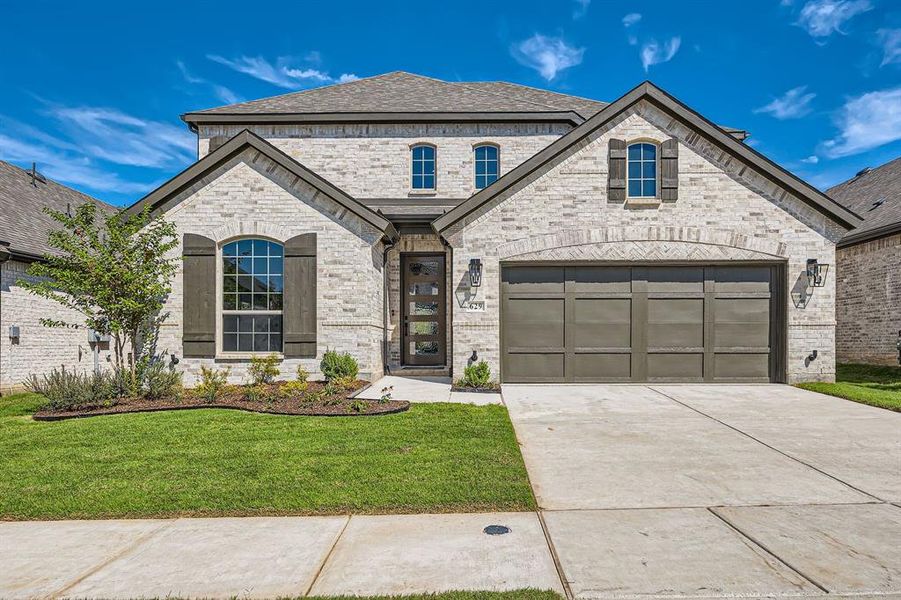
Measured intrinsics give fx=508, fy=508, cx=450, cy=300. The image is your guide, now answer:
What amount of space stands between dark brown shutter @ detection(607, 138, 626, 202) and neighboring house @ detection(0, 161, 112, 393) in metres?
12.2

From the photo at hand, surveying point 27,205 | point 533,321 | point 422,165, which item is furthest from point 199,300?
point 422,165

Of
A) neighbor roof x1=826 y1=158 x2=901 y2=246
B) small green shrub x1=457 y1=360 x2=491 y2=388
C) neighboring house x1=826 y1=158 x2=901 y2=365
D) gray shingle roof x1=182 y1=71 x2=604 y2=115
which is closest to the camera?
small green shrub x1=457 y1=360 x2=491 y2=388

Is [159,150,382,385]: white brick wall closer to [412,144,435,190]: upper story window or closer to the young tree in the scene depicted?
the young tree

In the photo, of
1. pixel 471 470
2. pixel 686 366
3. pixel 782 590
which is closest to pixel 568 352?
pixel 686 366

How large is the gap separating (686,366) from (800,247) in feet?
11.3

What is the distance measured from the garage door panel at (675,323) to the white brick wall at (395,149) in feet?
21.4

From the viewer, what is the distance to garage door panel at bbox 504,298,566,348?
1110 cm

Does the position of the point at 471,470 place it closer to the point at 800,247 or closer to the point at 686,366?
the point at 686,366

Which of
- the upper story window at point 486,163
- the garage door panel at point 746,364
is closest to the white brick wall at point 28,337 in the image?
the upper story window at point 486,163

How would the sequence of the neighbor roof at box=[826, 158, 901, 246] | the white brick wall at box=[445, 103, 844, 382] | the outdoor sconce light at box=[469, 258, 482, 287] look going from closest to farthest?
the white brick wall at box=[445, 103, 844, 382] → the outdoor sconce light at box=[469, 258, 482, 287] → the neighbor roof at box=[826, 158, 901, 246]

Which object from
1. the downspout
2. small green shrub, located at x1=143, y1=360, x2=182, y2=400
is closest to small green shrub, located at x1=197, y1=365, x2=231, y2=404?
small green shrub, located at x1=143, y1=360, x2=182, y2=400

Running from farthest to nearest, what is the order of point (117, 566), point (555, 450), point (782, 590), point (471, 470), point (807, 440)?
point (807, 440)
point (555, 450)
point (471, 470)
point (117, 566)
point (782, 590)

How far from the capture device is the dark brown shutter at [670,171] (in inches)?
424

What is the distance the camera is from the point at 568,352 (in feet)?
36.3
